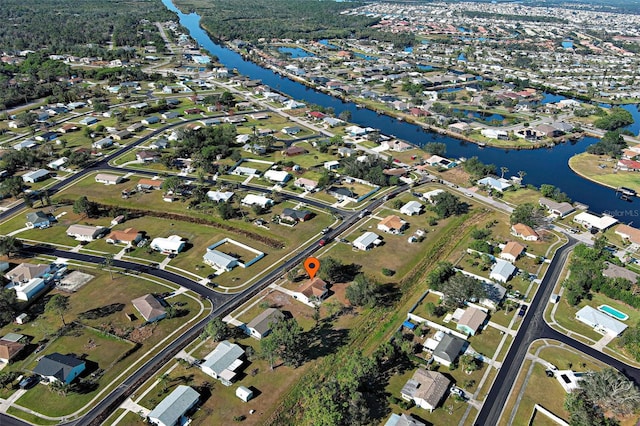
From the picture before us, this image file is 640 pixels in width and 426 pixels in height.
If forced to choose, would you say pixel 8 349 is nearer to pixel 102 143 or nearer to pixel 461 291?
pixel 461 291

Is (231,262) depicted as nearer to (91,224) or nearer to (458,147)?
(91,224)

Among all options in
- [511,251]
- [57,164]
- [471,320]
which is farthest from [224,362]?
[57,164]

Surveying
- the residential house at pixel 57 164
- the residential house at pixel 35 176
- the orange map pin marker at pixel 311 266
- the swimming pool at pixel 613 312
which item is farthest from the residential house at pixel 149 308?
the residential house at pixel 57 164

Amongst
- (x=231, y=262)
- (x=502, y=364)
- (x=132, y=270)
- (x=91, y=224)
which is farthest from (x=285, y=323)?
(x=91, y=224)

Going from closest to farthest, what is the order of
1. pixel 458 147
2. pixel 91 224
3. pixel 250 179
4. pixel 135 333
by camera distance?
pixel 135 333 → pixel 91 224 → pixel 250 179 → pixel 458 147

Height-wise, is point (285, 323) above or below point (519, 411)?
above

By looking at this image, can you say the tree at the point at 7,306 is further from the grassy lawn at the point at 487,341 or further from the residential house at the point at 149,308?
the grassy lawn at the point at 487,341
